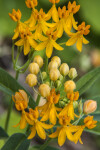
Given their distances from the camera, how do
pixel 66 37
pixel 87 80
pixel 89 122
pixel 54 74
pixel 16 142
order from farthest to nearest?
pixel 66 37, pixel 87 80, pixel 16 142, pixel 54 74, pixel 89 122

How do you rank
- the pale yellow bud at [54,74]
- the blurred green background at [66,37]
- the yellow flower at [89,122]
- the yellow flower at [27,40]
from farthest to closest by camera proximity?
the blurred green background at [66,37] < the yellow flower at [27,40] < the pale yellow bud at [54,74] < the yellow flower at [89,122]

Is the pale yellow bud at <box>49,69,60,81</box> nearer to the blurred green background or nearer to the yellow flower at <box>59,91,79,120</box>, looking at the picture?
the yellow flower at <box>59,91,79,120</box>

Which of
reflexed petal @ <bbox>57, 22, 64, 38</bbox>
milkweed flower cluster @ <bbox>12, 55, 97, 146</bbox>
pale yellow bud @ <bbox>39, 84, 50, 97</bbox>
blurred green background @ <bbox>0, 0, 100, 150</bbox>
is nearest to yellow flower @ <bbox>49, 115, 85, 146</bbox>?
milkweed flower cluster @ <bbox>12, 55, 97, 146</bbox>

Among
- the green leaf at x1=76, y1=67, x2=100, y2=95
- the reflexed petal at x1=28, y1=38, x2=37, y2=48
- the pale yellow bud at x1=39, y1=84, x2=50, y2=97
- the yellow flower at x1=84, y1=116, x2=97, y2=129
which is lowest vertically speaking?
the yellow flower at x1=84, y1=116, x2=97, y2=129

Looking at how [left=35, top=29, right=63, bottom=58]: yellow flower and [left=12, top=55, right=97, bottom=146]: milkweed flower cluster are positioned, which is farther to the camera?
[left=35, top=29, right=63, bottom=58]: yellow flower

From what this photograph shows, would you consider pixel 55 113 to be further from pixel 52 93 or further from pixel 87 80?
pixel 87 80

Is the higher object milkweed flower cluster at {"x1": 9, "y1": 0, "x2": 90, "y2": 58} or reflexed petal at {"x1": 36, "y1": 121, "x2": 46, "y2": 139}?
milkweed flower cluster at {"x1": 9, "y1": 0, "x2": 90, "y2": 58}

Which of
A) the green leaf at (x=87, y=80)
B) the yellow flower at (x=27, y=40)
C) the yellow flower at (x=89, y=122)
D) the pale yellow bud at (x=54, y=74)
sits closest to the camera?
the yellow flower at (x=89, y=122)

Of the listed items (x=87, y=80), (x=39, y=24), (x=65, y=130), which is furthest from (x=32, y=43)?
(x=65, y=130)

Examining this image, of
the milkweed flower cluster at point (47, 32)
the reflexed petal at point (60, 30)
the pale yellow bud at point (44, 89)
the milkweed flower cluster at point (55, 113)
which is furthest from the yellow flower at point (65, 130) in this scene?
the reflexed petal at point (60, 30)

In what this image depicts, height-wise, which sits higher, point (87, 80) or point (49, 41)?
point (49, 41)

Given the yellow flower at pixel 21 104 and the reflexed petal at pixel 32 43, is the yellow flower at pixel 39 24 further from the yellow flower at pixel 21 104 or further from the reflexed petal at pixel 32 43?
the yellow flower at pixel 21 104
